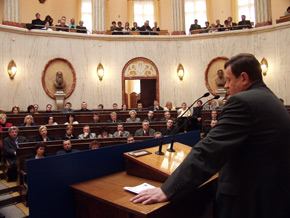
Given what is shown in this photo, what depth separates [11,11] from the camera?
962cm

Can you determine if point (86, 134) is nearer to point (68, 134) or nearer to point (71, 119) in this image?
point (68, 134)

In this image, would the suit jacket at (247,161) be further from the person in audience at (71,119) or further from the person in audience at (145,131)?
the person in audience at (71,119)

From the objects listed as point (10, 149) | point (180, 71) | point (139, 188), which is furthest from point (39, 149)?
point (180, 71)

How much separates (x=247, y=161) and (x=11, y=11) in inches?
422

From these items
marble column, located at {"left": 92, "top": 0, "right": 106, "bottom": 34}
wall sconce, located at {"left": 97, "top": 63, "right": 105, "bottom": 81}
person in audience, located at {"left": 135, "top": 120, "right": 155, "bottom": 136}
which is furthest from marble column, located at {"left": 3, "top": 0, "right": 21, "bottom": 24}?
person in audience, located at {"left": 135, "top": 120, "right": 155, "bottom": 136}

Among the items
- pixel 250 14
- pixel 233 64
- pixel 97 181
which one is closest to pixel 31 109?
pixel 97 181

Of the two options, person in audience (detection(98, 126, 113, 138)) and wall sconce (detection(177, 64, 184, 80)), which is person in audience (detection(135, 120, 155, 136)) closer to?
person in audience (detection(98, 126, 113, 138))

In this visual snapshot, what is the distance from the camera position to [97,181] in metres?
1.65

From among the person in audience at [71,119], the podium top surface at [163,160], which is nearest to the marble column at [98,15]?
the person in audience at [71,119]

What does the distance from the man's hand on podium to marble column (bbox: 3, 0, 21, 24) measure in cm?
1023

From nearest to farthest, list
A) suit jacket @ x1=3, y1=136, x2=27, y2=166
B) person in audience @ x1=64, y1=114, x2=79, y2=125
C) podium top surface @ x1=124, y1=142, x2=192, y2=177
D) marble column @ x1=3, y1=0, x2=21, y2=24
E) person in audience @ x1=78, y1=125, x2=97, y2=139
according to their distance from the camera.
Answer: podium top surface @ x1=124, y1=142, x2=192, y2=177
suit jacket @ x1=3, y1=136, x2=27, y2=166
person in audience @ x1=78, y1=125, x2=97, y2=139
person in audience @ x1=64, y1=114, x2=79, y2=125
marble column @ x1=3, y1=0, x2=21, y2=24

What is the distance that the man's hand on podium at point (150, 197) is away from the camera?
1186mm

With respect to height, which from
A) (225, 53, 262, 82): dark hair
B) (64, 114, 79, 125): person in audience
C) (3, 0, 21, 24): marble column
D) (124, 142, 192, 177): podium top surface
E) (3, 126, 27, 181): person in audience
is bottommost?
(3, 126, 27, 181): person in audience

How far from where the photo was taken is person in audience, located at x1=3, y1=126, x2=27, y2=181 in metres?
4.71
